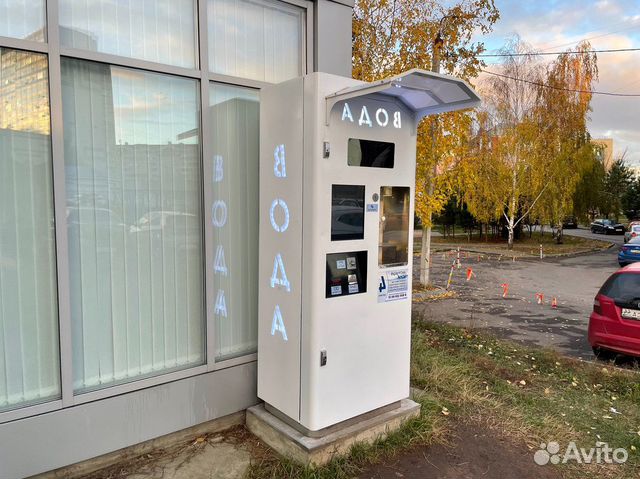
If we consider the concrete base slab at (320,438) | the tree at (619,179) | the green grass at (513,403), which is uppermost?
the tree at (619,179)

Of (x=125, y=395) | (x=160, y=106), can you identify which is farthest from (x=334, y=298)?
(x=160, y=106)

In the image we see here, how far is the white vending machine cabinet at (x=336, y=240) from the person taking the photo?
10.1 feet

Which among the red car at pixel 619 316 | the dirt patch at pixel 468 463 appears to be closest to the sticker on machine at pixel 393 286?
the dirt patch at pixel 468 463

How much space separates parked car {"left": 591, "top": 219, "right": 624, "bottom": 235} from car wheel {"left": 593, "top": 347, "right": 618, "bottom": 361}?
122 feet

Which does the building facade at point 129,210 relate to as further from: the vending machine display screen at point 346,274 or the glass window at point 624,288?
the glass window at point 624,288

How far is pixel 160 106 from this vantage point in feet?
11.1

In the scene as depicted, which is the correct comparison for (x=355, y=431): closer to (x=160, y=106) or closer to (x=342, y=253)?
(x=342, y=253)

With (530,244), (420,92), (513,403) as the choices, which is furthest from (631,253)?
(420,92)

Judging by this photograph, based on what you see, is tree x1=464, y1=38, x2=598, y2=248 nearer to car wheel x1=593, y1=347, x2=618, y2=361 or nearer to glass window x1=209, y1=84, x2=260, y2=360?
car wheel x1=593, y1=347, x2=618, y2=361

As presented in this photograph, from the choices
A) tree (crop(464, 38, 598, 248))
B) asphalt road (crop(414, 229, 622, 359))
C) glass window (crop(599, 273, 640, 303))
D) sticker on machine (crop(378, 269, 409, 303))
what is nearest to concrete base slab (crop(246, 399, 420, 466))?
sticker on machine (crop(378, 269, 409, 303))

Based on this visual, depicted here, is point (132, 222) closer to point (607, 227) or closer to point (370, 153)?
point (370, 153)

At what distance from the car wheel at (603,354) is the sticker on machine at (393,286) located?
15.4ft

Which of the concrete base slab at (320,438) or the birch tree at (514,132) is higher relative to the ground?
the birch tree at (514,132)

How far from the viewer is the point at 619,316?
6172 millimetres
